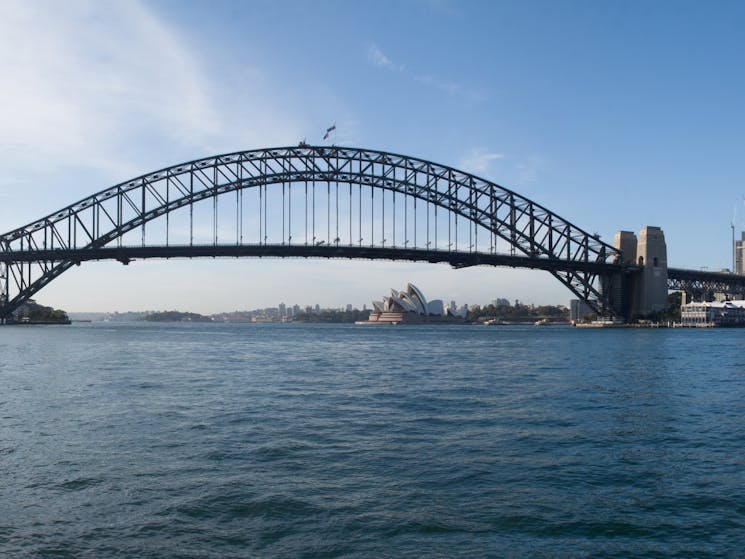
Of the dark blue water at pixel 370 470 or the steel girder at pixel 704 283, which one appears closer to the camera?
the dark blue water at pixel 370 470

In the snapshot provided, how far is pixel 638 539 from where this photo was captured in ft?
27.4

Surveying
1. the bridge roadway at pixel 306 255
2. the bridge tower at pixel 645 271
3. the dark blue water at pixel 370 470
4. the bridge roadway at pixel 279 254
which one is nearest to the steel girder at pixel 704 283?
the bridge tower at pixel 645 271

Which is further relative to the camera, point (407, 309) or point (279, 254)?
point (407, 309)

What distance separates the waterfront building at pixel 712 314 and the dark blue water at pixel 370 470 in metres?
92.6

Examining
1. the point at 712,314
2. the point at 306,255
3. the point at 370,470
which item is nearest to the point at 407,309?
the point at 712,314

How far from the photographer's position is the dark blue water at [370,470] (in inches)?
324

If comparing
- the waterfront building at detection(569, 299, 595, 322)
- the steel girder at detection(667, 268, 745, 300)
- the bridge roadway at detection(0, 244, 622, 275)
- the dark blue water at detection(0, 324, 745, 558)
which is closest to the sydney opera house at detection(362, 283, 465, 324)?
the waterfront building at detection(569, 299, 595, 322)

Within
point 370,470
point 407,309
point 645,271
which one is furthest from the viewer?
point 407,309

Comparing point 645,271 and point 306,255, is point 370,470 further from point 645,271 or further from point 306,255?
point 645,271

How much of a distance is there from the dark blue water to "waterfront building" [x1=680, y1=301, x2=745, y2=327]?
92.6m

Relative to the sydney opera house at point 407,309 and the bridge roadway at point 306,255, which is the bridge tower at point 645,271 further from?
the sydney opera house at point 407,309

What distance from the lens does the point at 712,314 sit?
108 m

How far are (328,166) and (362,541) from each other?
7700 centimetres

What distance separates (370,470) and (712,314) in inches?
4352
